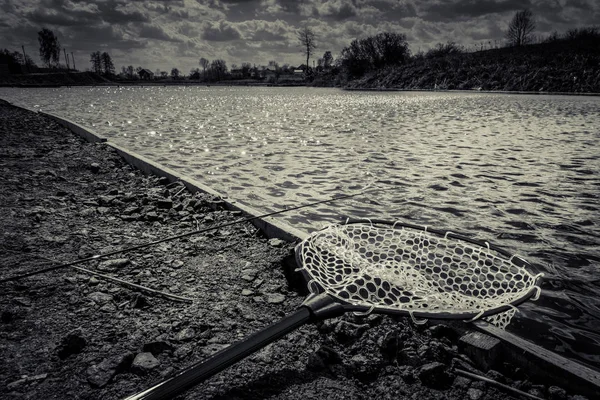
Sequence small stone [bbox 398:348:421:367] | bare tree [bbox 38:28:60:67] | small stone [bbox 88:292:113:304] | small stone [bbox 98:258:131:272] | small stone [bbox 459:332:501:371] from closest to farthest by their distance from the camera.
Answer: small stone [bbox 459:332:501:371], small stone [bbox 398:348:421:367], small stone [bbox 88:292:113:304], small stone [bbox 98:258:131:272], bare tree [bbox 38:28:60:67]

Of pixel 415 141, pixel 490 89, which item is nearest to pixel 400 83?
pixel 490 89

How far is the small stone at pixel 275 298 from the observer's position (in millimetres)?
3326

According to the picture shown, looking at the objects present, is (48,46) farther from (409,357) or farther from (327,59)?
(409,357)

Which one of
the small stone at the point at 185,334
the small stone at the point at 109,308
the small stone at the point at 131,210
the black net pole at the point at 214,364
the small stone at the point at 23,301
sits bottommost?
the small stone at the point at 185,334

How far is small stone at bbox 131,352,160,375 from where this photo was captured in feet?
8.08

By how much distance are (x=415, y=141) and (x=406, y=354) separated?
11577 mm

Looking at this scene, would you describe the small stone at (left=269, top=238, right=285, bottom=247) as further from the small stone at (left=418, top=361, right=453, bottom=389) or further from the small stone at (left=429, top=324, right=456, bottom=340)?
the small stone at (left=418, top=361, right=453, bottom=389)

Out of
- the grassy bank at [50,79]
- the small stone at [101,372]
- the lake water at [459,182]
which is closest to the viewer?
the small stone at [101,372]

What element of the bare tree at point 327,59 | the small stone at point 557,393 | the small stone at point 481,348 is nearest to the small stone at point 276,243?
the small stone at point 481,348

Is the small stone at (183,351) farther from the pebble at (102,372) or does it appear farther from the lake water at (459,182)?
the lake water at (459,182)

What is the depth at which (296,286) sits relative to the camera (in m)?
3.60

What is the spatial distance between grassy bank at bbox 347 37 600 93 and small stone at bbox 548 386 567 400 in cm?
5623

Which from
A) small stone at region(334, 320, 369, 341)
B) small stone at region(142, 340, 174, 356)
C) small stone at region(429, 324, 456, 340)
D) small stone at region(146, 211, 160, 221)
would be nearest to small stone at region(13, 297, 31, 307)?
small stone at region(142, 340, 174, 356)

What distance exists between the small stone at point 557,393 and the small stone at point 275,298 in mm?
1985
